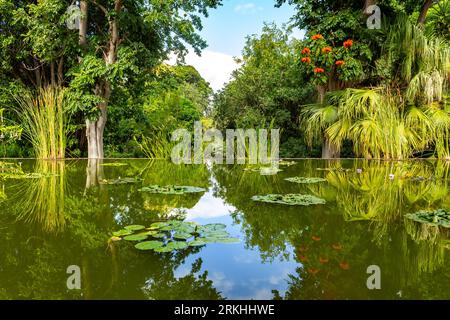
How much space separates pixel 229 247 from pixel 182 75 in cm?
691

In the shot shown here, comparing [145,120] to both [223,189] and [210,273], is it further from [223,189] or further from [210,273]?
[210,273]

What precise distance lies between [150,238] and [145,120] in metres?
7.44

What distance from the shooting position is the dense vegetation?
229 inches

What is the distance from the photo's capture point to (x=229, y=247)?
1624mm

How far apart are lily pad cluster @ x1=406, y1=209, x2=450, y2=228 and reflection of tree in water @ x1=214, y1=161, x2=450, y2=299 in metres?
0.07

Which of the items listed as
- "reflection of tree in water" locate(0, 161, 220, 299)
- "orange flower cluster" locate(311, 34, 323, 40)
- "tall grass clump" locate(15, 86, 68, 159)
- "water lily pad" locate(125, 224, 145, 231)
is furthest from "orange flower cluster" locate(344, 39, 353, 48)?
"water lily pad" locate(125, 224, 145, 231)

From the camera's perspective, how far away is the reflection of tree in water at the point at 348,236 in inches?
47.3

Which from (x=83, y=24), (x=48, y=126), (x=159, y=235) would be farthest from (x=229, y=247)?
(x=83, y=24)

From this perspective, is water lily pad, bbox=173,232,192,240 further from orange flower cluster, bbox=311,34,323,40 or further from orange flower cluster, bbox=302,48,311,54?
orange flower cluster, bbox=311,34,323,40

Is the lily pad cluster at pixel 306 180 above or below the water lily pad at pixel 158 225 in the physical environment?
above

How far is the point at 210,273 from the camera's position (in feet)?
4.27

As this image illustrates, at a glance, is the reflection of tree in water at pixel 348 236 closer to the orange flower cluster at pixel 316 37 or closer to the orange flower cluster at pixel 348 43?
the orange flower cluster at pixel 348 43

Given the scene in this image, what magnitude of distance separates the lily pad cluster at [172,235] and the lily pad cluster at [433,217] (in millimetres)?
1025

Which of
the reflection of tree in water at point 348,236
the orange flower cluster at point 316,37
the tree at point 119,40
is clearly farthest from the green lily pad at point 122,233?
the orange flower cluster at point 316,37
